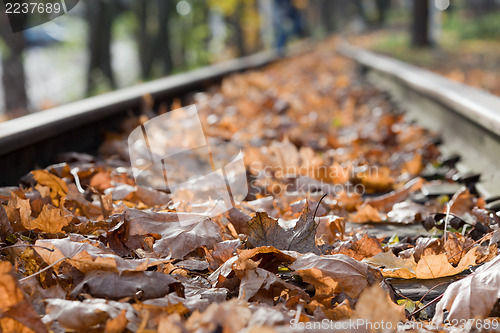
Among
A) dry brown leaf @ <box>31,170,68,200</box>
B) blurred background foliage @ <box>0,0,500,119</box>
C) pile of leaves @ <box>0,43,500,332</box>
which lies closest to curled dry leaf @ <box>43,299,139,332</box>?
pile of leaves @ <box>0,43,500,332</box>

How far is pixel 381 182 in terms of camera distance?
3.12 metres

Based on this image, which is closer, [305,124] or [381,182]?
[381,182]

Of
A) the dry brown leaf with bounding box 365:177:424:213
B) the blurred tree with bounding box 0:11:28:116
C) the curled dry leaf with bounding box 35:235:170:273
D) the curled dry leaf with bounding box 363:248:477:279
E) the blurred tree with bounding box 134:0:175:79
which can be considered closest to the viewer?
the curled dry leaf with bounding box 35:235:170:273

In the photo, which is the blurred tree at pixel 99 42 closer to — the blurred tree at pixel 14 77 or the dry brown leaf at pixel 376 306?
the blurred tree at pixel 14 77

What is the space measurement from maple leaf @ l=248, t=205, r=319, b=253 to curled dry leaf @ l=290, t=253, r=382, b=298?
16cm

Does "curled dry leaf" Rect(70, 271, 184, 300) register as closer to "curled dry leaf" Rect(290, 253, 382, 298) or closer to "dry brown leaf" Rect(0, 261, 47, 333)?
"dry brown leaf" Rect(0, 261, 47, 333)

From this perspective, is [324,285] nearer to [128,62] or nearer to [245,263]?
[245,263]

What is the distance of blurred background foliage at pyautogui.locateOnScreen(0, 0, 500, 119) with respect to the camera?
12.7 m

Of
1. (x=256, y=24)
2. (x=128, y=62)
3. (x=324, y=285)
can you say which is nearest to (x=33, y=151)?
(x=324, y=285)

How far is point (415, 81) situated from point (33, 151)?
4.08 meters

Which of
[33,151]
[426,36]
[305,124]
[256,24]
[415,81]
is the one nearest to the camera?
[33,151]

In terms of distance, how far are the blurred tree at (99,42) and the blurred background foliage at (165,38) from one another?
3 centimetres

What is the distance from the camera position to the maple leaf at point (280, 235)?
1.87m

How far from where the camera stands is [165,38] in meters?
24.7
